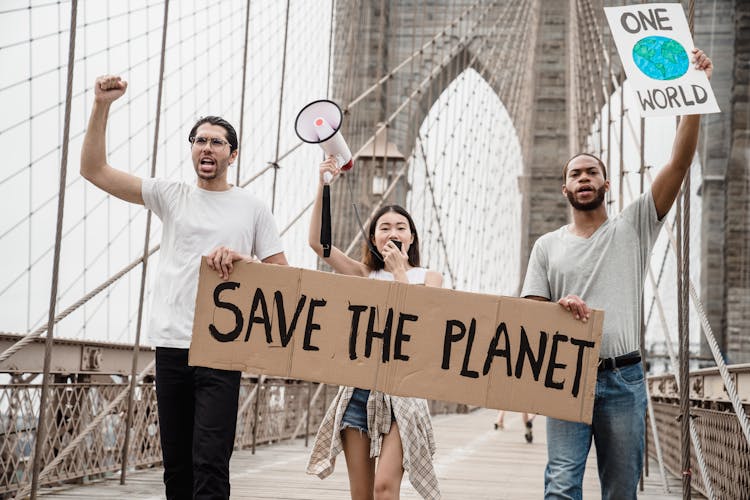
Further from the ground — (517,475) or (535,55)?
(535,55)

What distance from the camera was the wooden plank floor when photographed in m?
3.90

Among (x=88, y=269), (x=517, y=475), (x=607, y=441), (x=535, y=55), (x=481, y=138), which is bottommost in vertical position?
(x=517, y=475)

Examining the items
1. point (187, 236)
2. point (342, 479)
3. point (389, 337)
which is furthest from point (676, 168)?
point (342, 479)

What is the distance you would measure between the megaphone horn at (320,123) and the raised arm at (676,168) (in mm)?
751

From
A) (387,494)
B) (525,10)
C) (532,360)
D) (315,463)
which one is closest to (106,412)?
(315,463)

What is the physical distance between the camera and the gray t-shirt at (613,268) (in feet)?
7.43

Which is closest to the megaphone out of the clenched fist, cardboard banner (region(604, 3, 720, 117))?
the clenched fist

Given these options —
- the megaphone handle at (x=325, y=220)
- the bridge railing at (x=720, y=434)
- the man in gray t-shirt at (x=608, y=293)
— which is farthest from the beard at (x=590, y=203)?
the bridge railing at (x=720, y=434)

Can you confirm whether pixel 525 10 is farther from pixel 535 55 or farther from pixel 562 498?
pixel 562 498

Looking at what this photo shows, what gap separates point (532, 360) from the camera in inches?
90.7

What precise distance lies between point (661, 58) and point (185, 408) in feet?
4.68

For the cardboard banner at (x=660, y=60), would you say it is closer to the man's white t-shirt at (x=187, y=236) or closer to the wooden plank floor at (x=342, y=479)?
the man's white t-shirt at (x=187, y=236)

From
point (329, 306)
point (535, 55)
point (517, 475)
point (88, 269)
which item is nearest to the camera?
point (329, 306)

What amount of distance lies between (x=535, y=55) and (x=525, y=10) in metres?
1.36
